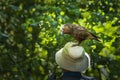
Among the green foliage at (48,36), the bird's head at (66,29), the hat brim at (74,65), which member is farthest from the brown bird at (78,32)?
the green foliage at (48,36)

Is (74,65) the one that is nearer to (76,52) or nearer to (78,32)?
(76,52)

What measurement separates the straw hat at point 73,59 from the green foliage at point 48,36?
Result: 51 centimetres

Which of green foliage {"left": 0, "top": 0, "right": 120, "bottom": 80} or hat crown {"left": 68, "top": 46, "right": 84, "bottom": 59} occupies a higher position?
hat crown {"left": 68, "top": 46, "right": 84, "bottom": 59}

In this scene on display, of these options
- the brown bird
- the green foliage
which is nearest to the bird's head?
the brown bird

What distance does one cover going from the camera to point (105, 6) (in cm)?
605

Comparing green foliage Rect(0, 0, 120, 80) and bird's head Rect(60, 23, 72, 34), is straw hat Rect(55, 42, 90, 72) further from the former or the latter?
green foliage Rect(0, 0, 120, 80)

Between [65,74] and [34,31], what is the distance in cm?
220

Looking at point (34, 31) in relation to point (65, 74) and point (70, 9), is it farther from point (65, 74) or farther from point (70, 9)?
point (65, 74)

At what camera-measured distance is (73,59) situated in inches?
126

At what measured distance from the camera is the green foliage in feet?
12.6

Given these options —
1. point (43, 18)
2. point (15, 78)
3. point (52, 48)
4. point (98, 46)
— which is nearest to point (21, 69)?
point (15, 78)

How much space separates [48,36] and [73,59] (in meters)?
1.28

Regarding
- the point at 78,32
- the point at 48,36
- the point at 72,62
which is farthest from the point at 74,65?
the point at 48,36

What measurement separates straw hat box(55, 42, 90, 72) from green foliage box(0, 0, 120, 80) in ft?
1.67
